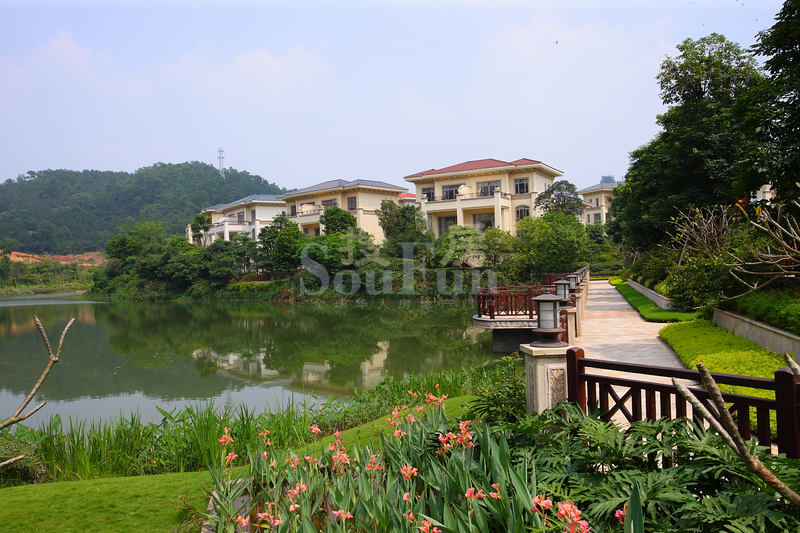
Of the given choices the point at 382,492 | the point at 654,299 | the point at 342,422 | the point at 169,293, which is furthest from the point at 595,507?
the point at 169,293

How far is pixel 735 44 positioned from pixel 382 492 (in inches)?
643

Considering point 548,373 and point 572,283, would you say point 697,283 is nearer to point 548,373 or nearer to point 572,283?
point 572,283

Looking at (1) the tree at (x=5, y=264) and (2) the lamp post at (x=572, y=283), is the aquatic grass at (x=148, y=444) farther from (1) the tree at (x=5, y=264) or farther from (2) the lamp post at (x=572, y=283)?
(1) the tree at (x=5, y=264)

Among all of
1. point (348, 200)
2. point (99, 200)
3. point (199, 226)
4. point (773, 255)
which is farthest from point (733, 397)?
point (99, 200)

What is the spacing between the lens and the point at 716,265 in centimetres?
1020

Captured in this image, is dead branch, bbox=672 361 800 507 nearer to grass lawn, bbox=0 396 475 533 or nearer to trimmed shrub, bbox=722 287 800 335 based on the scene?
grass lawn, bbox=0 396 475 533

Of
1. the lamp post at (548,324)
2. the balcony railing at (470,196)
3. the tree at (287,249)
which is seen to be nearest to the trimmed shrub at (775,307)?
the lamp post at (548,324)

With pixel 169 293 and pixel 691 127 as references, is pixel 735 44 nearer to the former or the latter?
pixel 691 127

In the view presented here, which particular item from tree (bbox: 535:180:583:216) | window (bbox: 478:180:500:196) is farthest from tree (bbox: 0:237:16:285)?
tree (bbox: 535:180:583:216)

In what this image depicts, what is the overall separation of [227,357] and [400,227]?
1898cm

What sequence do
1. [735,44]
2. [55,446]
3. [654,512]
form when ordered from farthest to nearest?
[735,44], [55,446], [654,512]

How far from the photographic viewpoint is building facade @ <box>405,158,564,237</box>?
33.6 meters

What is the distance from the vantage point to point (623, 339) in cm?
970

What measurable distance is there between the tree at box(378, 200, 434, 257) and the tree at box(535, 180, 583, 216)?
747 centimetres
